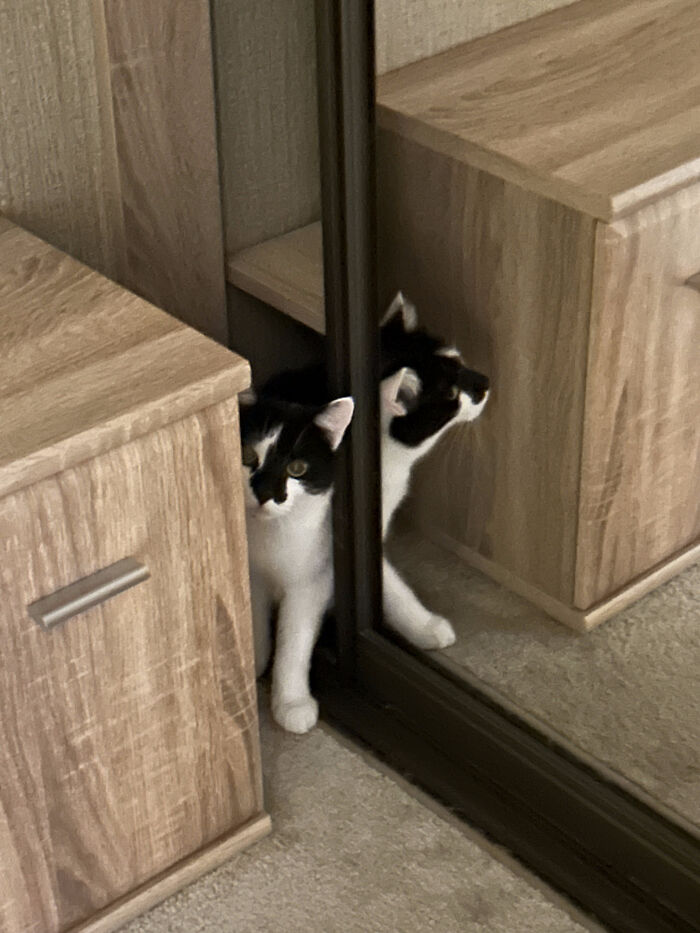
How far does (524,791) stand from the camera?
1.33 m

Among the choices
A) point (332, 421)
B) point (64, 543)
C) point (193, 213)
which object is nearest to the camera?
point (64, 543)

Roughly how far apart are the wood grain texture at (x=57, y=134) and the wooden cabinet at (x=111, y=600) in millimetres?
62

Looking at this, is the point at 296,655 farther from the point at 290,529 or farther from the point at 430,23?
the point at 430,23

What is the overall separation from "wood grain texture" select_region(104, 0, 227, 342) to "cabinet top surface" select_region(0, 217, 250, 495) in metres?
0.17

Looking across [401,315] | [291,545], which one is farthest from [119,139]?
[291,545]

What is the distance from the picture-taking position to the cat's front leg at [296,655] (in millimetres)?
1404

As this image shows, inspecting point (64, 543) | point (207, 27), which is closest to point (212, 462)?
Answer: point (64, 543)

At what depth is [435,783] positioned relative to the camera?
→ 4.47ft

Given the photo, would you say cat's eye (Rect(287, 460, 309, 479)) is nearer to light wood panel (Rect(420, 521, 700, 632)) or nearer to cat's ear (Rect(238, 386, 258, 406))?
cat's ear (Rect(238, 386, 258, 406))

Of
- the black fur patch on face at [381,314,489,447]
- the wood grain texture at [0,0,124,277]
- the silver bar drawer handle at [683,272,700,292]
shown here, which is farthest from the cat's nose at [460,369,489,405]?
the wood grain texture at [0,0,124,277]

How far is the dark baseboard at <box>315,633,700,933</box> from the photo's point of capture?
48.4 inches

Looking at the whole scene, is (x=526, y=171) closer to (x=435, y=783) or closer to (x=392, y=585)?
(x=392, y=585)

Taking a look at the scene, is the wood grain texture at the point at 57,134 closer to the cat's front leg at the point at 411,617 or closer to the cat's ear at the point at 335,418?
the cat's ear at the point at 335,418

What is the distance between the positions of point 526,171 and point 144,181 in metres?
0.38
